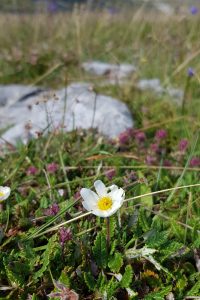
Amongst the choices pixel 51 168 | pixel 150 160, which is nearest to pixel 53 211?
pixel 51 168

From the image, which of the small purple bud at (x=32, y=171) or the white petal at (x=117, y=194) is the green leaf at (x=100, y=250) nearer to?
the white petal at (x=117, y=194)

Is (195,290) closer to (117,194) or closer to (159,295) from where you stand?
(159,295)

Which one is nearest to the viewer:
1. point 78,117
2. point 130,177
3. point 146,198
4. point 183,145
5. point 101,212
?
point 101,212

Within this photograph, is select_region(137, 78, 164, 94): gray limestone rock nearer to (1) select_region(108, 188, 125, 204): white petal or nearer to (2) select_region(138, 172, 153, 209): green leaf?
(2) select_region(138, 172, 153, 209): green leaf

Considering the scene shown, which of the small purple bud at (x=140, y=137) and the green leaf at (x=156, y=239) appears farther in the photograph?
the small purple bud at (x=140, y=137)

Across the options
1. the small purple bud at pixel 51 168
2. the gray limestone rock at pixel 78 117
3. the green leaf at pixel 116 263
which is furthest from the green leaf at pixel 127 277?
the gray limestone rock at pixel 78 117

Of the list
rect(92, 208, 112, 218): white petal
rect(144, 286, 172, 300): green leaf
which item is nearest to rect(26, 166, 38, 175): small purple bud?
rect(92, 208, 112, 218): white petal

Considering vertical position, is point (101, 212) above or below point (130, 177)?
below
